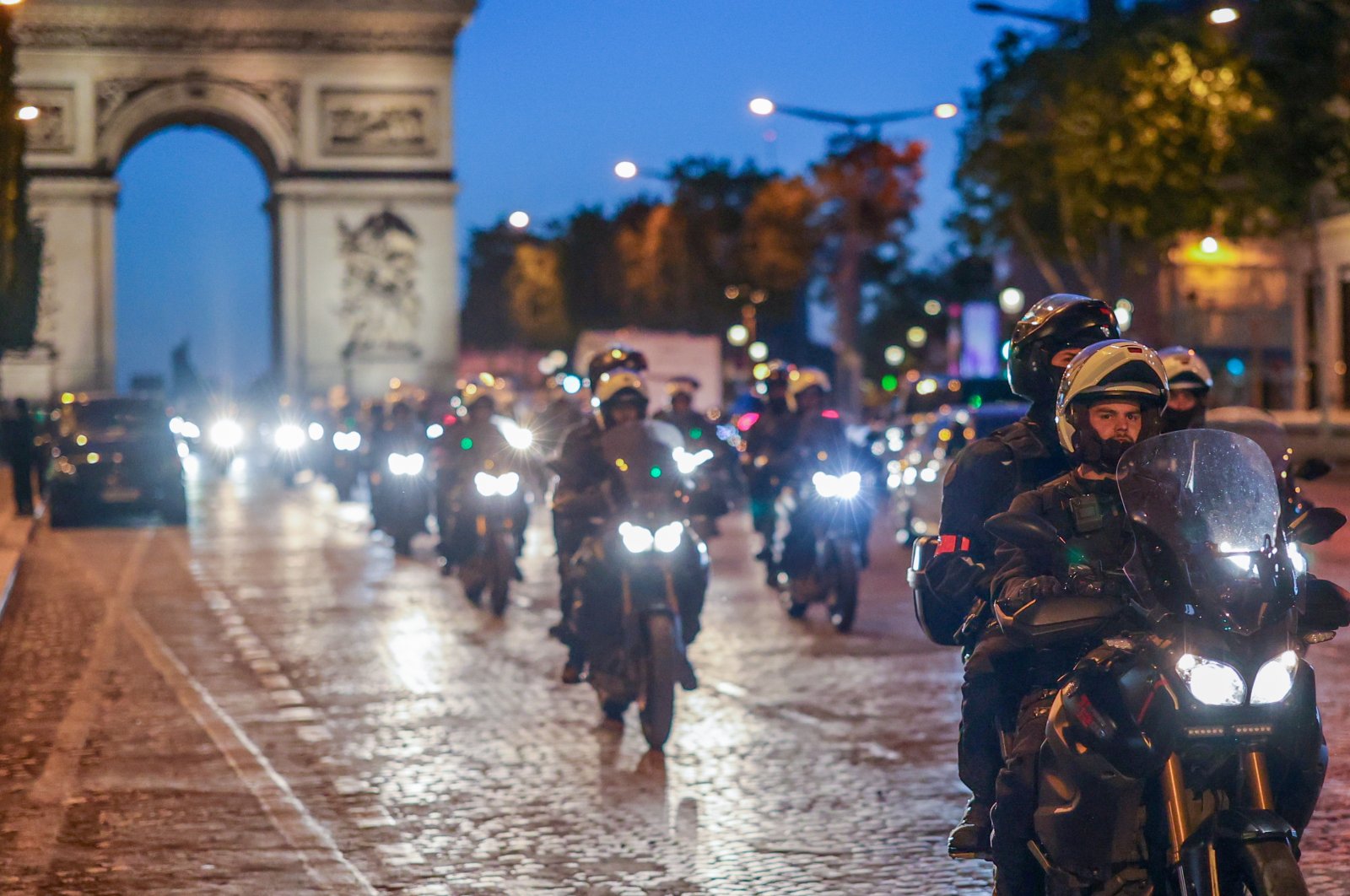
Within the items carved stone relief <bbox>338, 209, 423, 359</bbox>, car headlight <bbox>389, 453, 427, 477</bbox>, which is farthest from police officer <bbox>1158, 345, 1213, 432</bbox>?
carved stone relief <bbox>338, 209, 423, 359</bbox>

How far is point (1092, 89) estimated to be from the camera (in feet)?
130

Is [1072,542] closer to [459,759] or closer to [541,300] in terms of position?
[459,759]

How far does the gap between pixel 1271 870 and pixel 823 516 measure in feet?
32.6

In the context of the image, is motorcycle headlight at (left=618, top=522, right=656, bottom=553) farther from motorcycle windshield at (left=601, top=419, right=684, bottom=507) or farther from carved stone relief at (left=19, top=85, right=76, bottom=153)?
carved stone relief at (left=19, top=85, right=76, bottom=153)

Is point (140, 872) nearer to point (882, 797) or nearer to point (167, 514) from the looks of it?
point (882, 797)

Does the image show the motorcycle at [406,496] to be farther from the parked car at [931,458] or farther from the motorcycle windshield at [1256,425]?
the motorcycle windshield at [1256,425]

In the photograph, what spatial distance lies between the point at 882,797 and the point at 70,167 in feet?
129

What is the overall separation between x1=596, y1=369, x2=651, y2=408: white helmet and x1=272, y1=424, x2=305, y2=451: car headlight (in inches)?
1130

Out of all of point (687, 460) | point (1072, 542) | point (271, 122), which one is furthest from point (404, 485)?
point (271, 122)

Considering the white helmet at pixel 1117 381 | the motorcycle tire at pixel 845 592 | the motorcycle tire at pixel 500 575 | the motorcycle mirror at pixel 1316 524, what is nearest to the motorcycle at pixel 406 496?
the motorcycle tire at pixel 500 575

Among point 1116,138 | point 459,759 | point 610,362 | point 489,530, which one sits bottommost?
point 459,759

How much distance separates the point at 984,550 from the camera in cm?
529

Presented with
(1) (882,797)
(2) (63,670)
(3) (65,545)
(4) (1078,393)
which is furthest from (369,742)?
(3) (65,545)

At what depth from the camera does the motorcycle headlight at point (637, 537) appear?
891cm
